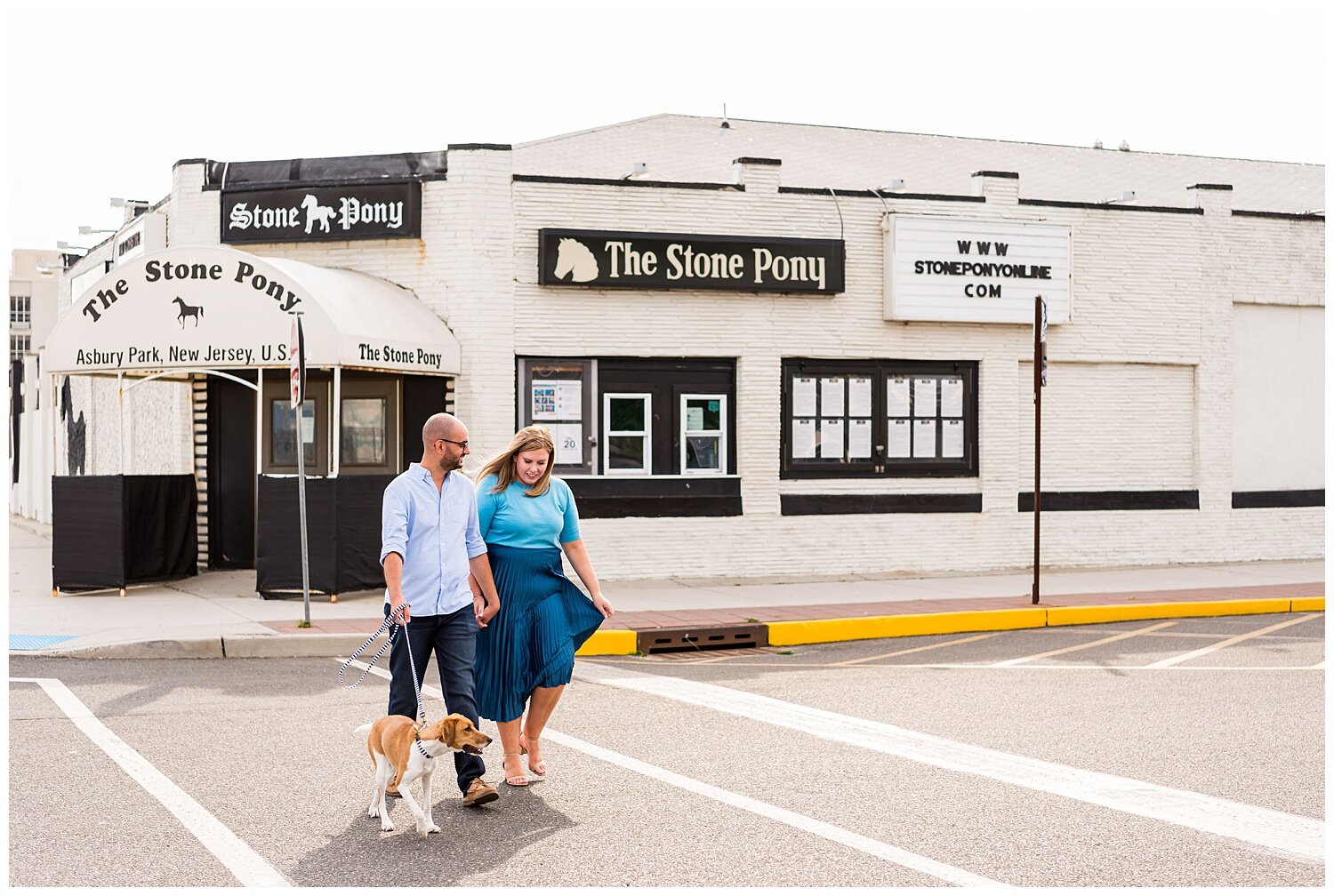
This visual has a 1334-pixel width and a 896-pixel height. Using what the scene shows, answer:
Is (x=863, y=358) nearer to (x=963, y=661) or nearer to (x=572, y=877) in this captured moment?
(x=963, y=661)

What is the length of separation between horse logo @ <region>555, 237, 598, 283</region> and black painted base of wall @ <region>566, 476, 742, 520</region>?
2.39 m

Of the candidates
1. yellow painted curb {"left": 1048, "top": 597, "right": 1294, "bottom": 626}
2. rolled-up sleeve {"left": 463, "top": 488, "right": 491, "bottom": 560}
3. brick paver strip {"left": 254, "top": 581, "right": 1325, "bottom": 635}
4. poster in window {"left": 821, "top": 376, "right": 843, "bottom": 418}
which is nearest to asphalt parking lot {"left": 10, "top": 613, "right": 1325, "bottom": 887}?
rolled-up sleeve {"left": 463, "top": 488, "right": 491, "bottom": 560}

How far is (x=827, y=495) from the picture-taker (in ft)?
58.8

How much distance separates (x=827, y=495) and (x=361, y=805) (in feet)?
38.2

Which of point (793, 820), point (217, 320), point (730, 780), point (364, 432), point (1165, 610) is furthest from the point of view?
point (364, 432)

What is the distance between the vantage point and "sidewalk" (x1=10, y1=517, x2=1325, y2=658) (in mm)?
12359

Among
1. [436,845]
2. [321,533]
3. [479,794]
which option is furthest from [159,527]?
[436,845]

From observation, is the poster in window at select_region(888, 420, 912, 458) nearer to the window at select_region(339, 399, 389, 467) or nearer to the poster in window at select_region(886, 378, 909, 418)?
the poster in window at select_region(886, 378, 909, 418)

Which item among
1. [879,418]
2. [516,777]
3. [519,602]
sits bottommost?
[516,777]

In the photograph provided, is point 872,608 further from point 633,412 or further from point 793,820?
point 793,820

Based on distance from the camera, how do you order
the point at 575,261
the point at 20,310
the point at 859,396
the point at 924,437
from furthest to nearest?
the point at 20,310 → the point at 924,437 → the point at 859,396 → the point at 575,261

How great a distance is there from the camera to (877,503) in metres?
18.1

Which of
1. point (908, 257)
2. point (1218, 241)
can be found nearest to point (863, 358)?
point (908, 257)

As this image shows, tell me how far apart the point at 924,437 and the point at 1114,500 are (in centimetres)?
288
